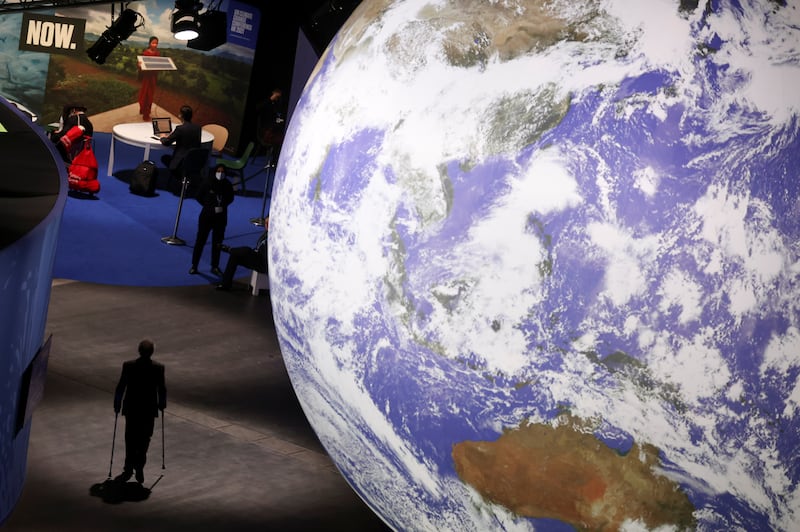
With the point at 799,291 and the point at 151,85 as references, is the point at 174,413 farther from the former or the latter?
the point at 151,85

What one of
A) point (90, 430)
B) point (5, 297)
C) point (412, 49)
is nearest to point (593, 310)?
point (412, 49)

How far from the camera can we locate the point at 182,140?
17.2 meters

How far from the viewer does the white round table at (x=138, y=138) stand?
17594 millimetres

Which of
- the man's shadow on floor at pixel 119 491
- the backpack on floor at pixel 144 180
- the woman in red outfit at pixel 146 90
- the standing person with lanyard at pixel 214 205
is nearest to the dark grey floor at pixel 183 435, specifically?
the man's shadow on floor at pixel 119 491

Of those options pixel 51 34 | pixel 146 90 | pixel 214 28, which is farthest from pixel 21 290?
pixel 146 90

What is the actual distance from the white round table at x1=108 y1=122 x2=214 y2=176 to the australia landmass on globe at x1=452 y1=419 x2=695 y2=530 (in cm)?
1453

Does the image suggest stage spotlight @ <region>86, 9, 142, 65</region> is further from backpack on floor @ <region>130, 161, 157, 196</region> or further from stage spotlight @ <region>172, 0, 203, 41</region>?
backpack on floor @ <region>130, 161, 157, 196</region>

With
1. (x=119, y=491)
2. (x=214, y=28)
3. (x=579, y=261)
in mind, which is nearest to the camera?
(x=579, y=261)

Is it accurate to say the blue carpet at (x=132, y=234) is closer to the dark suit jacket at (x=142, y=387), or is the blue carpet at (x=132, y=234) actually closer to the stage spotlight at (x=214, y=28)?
the stage spotlight at (x=214, y=28)

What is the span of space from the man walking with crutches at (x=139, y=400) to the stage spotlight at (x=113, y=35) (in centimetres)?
1171

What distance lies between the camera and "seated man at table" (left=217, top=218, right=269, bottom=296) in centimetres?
1327

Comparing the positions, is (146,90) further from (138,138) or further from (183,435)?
(183,435)

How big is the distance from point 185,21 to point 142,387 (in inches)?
381

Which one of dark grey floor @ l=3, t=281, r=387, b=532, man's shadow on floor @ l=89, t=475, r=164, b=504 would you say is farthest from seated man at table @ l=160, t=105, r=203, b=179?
man's shadow on floor @ l=89, t=475, r=164, b=504
